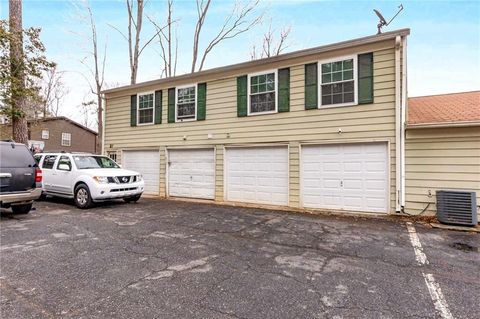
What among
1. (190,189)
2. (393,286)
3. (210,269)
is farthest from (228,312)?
(190,189)

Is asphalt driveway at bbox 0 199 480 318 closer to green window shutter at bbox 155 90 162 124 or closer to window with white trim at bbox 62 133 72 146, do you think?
green window shutter at bbox 155 90 162 124

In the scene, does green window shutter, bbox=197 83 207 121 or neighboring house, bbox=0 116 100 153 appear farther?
neighboring house, bbox=0 116 100 153

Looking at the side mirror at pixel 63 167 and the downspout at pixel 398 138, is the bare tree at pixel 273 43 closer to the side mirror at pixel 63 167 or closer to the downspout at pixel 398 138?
the downspout at pixel 398 138

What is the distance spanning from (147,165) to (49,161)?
143 inches

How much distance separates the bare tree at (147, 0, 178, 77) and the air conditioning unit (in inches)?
767

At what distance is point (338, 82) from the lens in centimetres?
818

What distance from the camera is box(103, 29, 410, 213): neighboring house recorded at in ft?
25.0

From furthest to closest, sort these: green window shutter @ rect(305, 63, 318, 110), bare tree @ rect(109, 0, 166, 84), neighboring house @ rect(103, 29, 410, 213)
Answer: bare tree @ rect(109, 0, 166, 84) < green window shutter @ rect(305, 63, 318, 110) < neighboring house @ rect(103, 29, 410, 213)

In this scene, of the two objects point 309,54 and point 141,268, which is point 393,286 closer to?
point 141,268

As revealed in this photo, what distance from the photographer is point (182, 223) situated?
6480 mm

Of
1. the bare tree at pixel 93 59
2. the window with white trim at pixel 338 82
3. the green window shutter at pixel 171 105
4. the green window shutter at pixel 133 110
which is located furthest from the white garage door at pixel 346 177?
the bare tree at pixel 93 59

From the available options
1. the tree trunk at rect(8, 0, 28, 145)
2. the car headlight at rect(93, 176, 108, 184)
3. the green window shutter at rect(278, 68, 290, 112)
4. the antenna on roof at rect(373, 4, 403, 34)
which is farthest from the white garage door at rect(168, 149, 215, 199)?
the antenna on roof at rect(373, 4, 403, 34)

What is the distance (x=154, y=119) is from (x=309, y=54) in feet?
22.3

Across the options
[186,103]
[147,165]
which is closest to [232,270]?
[186,103]
